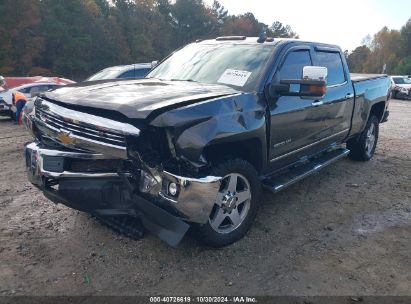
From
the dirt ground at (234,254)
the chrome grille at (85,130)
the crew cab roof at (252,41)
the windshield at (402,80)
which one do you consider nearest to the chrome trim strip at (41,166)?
the chrome grille at (85,130)

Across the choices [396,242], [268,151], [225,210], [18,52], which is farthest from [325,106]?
[18,52]

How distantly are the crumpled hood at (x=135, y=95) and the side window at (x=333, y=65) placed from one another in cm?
193

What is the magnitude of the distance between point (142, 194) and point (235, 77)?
1631mm

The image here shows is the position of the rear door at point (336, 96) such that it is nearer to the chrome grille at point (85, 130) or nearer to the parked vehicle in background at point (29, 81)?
the chrome grille at point (85, 130)

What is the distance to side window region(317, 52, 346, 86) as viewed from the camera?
5059mm

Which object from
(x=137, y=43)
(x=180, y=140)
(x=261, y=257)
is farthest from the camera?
Result: (x=137, y=43)

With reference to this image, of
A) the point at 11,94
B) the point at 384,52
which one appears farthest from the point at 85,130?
the point at 384,52

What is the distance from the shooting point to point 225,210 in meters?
3.46

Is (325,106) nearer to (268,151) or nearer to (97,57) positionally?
(268,151)

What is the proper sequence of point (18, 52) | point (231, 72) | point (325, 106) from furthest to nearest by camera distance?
point (18, 52) < point (325, 106) < point (231, 72)

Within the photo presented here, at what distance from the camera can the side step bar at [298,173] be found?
13.2 feet

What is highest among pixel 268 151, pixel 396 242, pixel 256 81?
pixel 256 81

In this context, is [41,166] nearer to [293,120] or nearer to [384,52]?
Result: [293,120]

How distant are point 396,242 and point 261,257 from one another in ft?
4.77
